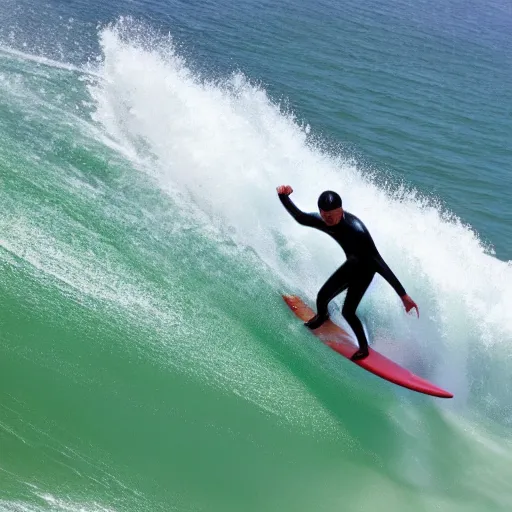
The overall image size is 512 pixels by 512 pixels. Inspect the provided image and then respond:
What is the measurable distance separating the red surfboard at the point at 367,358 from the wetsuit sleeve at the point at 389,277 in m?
1.04

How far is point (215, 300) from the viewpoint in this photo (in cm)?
695

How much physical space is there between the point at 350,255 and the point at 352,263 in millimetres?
92

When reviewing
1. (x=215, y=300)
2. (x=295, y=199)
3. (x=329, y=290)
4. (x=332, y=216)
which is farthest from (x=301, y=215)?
(x=295, y=199)

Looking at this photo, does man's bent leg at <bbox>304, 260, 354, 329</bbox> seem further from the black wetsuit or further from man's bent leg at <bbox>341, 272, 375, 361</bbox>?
man's bent leg at <bbox>341, 272, 375, 361</bbox>

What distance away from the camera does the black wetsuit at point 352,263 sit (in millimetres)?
6129

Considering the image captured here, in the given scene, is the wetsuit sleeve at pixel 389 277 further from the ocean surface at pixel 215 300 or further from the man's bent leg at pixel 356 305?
the ocean surface at pixel 215 300

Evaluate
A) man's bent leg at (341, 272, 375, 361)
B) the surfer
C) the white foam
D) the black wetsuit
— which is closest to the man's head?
the surfer

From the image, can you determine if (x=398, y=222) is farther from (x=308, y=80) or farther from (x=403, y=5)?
(x=403, y=5)

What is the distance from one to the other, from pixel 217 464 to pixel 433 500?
192cm

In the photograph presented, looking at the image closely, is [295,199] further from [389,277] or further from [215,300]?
[389,277]

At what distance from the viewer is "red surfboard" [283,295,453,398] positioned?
21.7 feet

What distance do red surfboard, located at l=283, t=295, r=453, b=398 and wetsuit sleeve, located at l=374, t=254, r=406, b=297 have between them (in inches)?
40.8

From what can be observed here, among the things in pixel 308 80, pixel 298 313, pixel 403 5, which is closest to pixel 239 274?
pixel 298 313

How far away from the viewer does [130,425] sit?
5.34m
